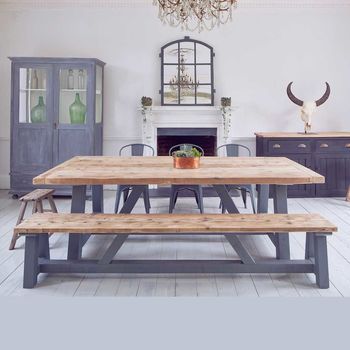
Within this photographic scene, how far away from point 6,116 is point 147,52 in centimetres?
217

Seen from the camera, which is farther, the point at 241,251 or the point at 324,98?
the point at 324,98

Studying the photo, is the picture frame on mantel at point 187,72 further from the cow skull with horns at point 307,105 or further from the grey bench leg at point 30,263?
the grey bench leg at point 30,263

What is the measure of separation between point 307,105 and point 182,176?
3.55 meters

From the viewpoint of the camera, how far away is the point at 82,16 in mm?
6621

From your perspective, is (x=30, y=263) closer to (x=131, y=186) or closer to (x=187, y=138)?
(x=131, y=186)

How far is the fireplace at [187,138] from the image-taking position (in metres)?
6.66

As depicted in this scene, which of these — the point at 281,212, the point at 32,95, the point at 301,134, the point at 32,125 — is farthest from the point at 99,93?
the point at 281,212

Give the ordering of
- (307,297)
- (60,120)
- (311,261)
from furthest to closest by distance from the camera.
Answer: (60,120)
(311,261)
(307,297)

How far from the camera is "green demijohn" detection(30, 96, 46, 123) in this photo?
611cm

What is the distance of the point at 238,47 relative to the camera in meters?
6.63

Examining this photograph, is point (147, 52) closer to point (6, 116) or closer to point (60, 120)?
point (60, 120)

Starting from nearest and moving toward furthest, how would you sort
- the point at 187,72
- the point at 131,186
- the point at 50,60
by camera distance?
1. the point at 131,186
2. the point at 50,60
3. the point at 187,72

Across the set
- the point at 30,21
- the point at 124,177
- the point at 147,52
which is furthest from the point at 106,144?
the point at 124,177

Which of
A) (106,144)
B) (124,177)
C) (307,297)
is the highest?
(106,144)
